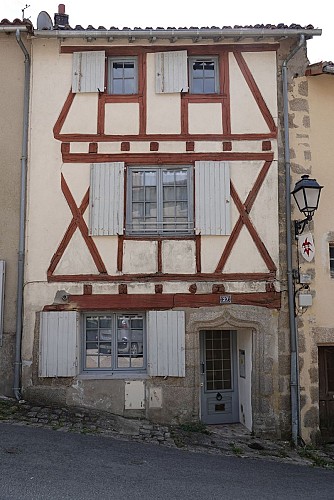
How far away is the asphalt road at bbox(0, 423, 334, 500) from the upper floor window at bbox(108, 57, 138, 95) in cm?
537

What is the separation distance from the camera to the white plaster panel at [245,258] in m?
8.12

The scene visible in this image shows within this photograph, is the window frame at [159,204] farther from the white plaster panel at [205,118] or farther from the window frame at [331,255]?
the window frame at [331,255]

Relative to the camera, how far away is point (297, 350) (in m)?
8.03

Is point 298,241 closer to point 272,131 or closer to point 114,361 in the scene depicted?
point 272,131

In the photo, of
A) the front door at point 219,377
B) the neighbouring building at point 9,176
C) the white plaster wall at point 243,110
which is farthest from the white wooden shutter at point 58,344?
the white plaster wall at point 243,110

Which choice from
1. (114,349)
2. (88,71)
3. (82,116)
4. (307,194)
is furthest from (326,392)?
(88,71)

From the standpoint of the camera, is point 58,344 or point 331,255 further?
point 331,255

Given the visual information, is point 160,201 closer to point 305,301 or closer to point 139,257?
point 139,257

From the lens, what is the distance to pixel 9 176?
328 inches

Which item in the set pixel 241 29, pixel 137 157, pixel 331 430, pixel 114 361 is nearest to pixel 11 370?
pixel 114 361

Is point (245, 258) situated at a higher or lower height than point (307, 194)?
Answer: lower

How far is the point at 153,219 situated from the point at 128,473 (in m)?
3.96

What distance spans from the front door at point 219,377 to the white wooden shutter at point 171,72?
13.3ft

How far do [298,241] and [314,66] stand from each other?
112 inches
